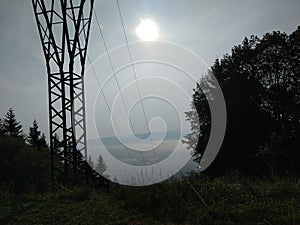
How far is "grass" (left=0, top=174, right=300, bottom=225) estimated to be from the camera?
14.1ft

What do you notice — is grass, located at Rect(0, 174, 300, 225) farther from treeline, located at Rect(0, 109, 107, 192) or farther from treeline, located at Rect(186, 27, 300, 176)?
treeline, located at Rect(186, 27, 300, 176)

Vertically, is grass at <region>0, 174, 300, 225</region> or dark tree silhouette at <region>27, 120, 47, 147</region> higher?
dark tree silhouette at <region>27, 120, 47, 147</region>

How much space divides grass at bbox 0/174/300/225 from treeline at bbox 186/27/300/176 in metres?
15.4

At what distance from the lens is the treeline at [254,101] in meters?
21.2

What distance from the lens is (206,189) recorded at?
5.45 meters

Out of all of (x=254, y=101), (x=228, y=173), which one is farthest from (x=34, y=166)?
(x=228, y=173)

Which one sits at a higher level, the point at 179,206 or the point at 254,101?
the point at 254,101

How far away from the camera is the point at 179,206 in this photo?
4.94 metres

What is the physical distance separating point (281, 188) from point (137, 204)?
2681 mm

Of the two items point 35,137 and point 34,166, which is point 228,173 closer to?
point 34,166

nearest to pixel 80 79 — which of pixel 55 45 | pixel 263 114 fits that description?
pixel 55 45

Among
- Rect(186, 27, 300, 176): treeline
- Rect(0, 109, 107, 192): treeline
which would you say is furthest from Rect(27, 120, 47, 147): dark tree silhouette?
Rect(186, 27, 300, 176): treeline

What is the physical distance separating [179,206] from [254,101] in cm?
1920

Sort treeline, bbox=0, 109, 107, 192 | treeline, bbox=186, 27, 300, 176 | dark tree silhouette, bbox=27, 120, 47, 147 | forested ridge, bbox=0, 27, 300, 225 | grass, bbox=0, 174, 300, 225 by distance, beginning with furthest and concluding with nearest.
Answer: dark tree silhouette, bbox=27, 120, 47, 147
treeline, bbox=186, 27, 300, 176
treeline, bbox=0, 109, 107, 192
forested ridge, bbox=0, 27, 300, 225
grass, bbox=0, 174, 300, 225
